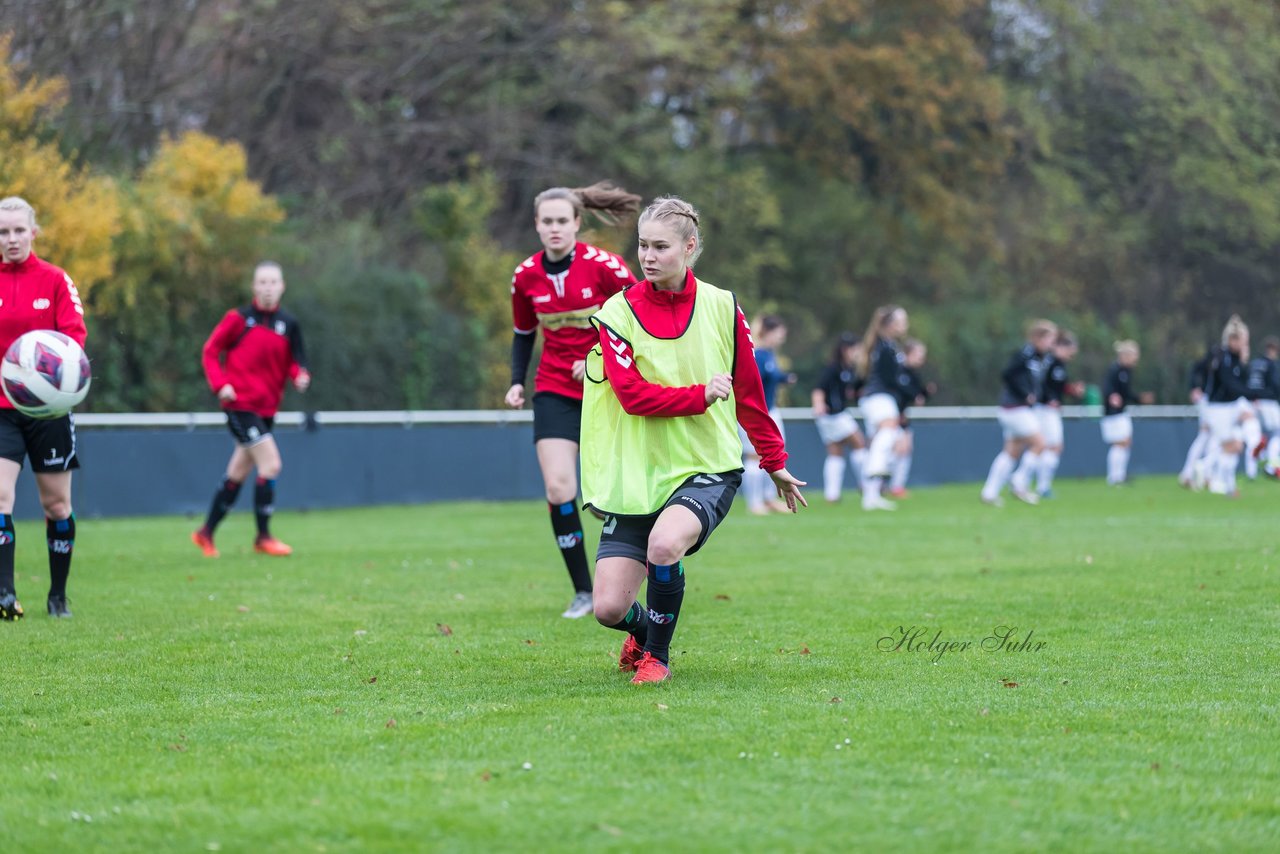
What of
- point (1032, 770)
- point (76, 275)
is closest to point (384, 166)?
point (76, 275)

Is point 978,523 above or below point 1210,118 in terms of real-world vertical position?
below

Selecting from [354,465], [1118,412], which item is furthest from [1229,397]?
[354,465]

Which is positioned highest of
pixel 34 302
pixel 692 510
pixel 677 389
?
pixel 34 302

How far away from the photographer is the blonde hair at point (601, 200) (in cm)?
899

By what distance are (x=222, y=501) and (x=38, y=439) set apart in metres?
4.74

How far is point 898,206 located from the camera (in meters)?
38.0

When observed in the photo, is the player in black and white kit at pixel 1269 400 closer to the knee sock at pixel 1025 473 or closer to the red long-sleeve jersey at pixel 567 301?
the knee sock at pixel 1025 473

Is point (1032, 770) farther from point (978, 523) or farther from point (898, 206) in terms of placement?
point (898, 206)

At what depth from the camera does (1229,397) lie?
21.3 m

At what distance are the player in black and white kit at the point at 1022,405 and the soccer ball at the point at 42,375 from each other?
14403 mm

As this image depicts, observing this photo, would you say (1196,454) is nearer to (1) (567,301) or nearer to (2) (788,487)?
(1) (567,301)

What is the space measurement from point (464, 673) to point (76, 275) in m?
14.5

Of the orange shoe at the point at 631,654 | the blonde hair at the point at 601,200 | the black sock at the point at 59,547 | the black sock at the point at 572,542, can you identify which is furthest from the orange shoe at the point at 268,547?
the orange shoe at the point at 631,654

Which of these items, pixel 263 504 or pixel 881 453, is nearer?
pixel 263 504
